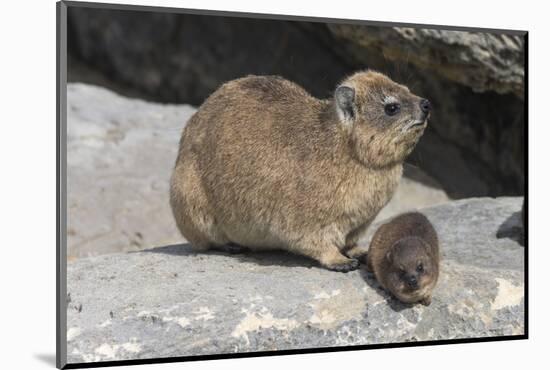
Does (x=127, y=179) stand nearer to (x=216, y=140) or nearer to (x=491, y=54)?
(x=216, y=140)

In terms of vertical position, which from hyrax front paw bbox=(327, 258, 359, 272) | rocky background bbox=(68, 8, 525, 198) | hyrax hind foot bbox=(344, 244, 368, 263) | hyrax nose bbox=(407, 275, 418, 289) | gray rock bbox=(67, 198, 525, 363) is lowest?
gray rock bbox=(67, 198, 525, 363)

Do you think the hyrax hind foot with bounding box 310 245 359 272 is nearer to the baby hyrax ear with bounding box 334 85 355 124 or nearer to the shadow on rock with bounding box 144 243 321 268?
the shadow on rock with bounding box 144 243 321 268

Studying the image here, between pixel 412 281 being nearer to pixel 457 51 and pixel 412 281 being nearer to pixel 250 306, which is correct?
pixel 250 306

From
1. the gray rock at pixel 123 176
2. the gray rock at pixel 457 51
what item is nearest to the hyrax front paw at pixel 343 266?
the gray rock at pixel 457 51

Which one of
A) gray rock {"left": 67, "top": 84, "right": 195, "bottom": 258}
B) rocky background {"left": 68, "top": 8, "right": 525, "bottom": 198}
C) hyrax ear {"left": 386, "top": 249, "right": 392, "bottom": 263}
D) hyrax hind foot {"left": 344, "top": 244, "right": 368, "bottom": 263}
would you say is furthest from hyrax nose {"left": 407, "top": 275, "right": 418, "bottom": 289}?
gray rock {"left": 67, "top": 84, "right": 195, "bottom": 258}

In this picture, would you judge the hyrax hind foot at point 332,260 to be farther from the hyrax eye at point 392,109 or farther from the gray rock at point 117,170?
the gray rock at point 117,170
